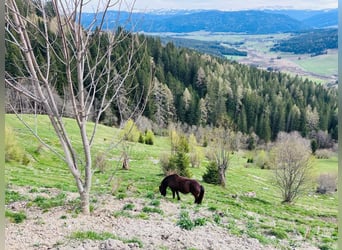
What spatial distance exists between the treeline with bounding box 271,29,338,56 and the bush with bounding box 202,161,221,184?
1.16 meters

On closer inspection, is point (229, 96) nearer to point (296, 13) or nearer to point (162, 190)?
point (296, 13)

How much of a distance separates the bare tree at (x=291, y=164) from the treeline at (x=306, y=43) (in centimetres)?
90

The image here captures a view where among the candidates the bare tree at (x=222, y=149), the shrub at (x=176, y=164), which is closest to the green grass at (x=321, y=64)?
the bare tree at (x=222, y=149)

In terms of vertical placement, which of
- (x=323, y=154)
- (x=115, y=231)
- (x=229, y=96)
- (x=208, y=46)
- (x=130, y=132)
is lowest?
(x=115, y=231)

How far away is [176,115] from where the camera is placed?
387 cm

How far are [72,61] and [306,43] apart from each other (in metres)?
1.89

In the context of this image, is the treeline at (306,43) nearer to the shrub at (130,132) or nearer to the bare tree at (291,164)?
the bare tree at (291,164)

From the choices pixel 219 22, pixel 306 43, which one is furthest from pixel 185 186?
pixel 306 43

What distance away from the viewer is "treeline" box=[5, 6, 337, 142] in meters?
3.45

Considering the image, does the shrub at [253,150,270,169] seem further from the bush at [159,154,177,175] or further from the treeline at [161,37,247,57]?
the treeline at [161,37,247,57]

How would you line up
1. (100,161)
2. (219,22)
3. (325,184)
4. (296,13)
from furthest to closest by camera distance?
(325,184) → (100,161) → (219,22) → (296,13)

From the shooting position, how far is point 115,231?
297 cm

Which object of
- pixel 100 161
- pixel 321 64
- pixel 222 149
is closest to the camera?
pixel 321 64

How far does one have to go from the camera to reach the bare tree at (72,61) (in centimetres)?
271
